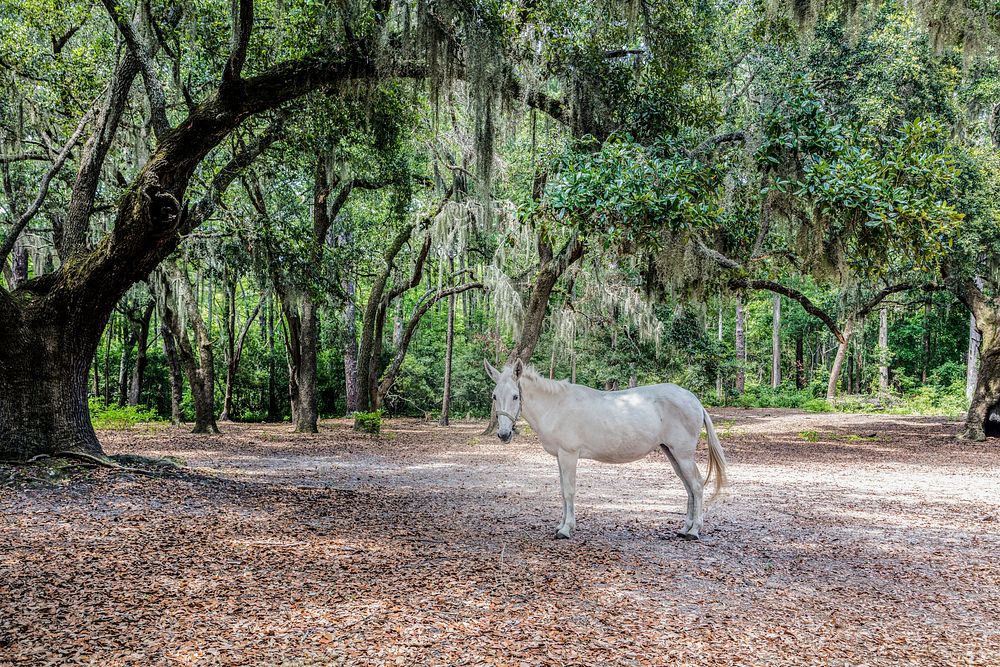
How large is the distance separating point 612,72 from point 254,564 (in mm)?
7797

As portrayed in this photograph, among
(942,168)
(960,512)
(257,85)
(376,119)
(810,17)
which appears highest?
(810,17)

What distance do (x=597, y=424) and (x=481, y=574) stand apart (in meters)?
1.63

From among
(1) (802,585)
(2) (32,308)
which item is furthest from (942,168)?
(2) (32,308)

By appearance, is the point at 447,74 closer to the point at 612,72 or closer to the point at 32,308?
the point at 612,72

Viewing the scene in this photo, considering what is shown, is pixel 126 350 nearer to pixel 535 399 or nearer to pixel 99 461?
pixel 99 461

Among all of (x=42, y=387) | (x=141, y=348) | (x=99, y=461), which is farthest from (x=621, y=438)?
(x=141, y=348)

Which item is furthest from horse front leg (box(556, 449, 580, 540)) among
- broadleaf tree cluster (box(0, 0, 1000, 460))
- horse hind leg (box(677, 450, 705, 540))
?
broadleaf tree cluster (box(0, 0, 1000, 460))

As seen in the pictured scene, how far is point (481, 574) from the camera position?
161 inches

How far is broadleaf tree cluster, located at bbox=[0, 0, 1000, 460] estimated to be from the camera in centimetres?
679

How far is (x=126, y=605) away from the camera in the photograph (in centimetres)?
334

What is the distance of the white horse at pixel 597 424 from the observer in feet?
17.0

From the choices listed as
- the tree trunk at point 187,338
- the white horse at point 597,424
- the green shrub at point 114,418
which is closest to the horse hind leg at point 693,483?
the white horse at point 597,424

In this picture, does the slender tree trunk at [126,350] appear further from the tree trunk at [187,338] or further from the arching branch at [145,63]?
the arching branch at [145,63]

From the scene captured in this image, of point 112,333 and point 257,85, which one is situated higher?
point 257,85
